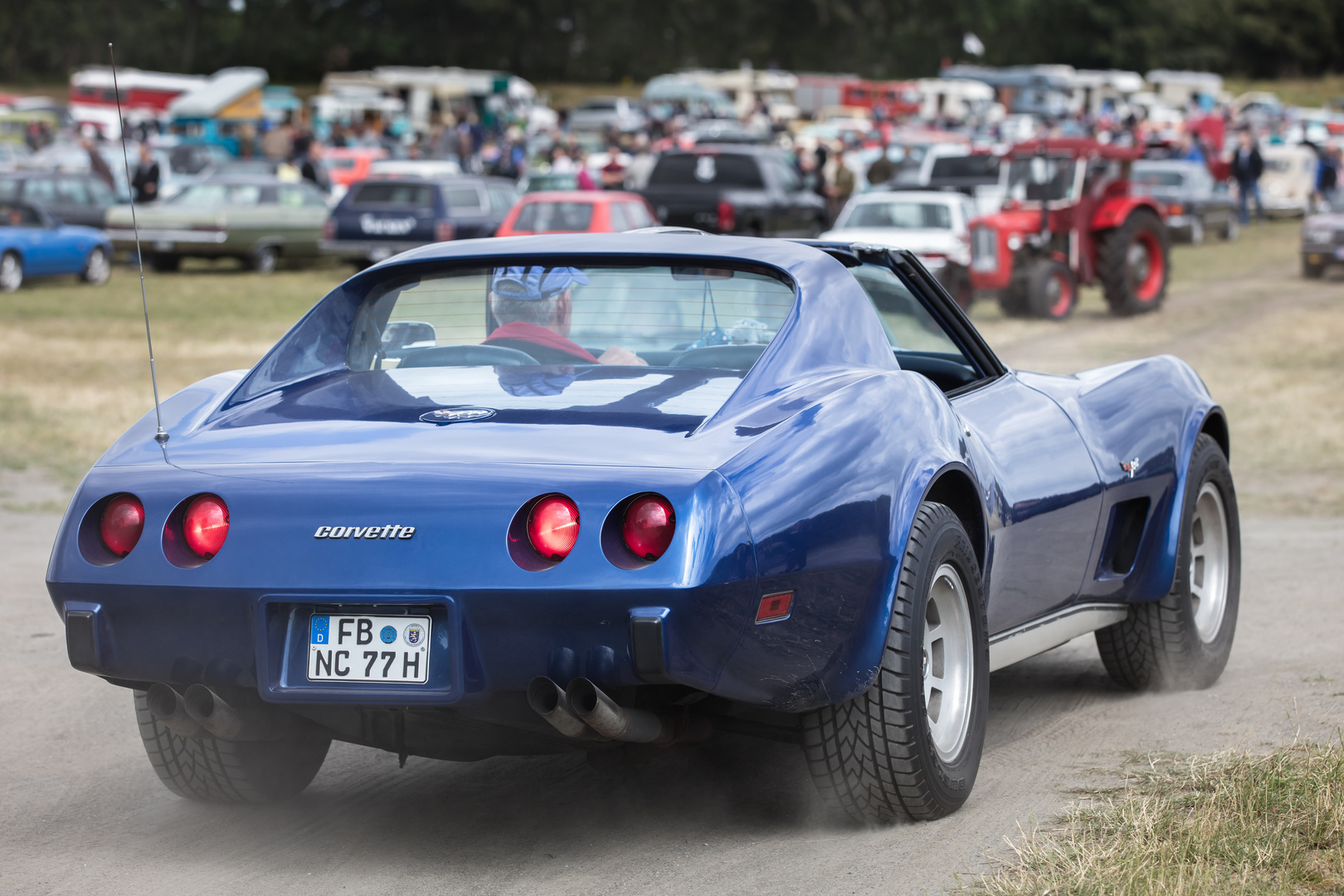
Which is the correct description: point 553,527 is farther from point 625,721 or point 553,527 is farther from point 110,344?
point 110,344

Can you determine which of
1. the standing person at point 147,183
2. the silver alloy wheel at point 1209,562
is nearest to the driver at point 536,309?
the silver alloy wheel at point 1209,562

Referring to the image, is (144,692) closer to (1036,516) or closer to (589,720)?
(589,720)

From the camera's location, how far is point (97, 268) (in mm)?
23672

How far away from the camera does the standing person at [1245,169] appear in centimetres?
3562

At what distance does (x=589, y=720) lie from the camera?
131 inches

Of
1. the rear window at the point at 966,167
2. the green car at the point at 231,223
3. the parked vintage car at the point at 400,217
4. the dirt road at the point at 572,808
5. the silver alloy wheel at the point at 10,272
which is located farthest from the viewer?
the rear window at the point at 966,167

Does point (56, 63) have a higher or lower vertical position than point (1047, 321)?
higher

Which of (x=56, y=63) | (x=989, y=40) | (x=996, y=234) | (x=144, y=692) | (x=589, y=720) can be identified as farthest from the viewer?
(x=989, y=40)

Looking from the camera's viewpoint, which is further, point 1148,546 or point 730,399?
point 1148,546

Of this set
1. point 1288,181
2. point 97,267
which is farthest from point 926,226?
point 1288,181

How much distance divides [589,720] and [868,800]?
2.72 feet

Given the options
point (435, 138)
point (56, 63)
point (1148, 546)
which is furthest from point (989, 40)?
point (1148, 546)

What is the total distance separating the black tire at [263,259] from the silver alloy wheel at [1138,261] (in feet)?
42.8

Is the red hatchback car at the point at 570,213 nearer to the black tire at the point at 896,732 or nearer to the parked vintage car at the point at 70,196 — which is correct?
the parked vintage car at the point at 70,196
